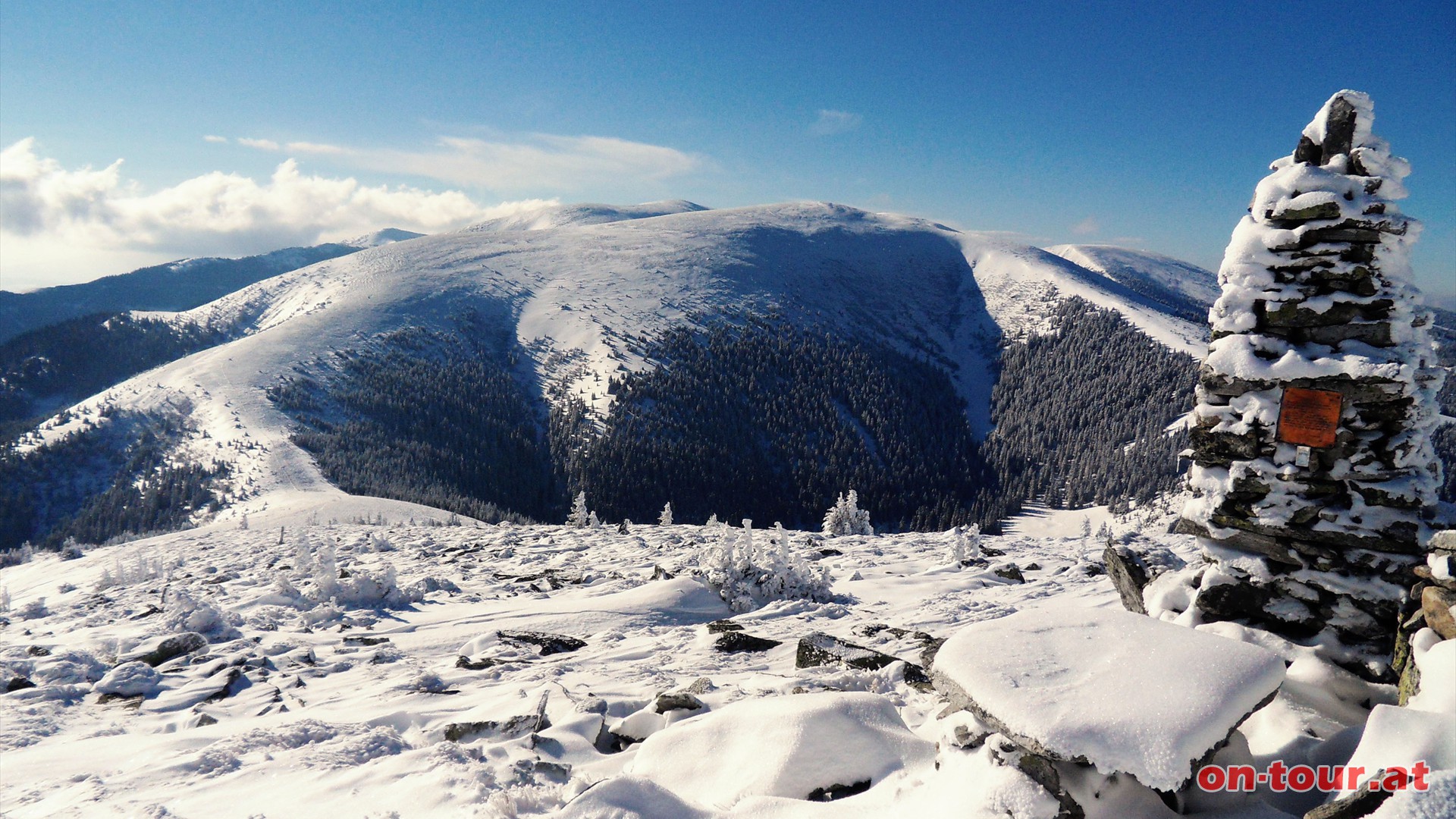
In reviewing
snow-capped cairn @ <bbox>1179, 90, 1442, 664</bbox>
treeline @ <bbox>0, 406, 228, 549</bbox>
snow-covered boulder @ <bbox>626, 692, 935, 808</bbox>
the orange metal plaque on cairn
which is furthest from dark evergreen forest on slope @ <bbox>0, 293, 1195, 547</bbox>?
the orange metal plaque on cairn

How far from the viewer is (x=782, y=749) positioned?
6.20 m

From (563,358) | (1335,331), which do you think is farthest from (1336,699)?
(563,358)

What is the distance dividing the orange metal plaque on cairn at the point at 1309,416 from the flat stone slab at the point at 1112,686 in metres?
3.46

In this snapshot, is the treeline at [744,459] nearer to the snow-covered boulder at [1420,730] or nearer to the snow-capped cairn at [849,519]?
the snow-capped cairn at [849,519]

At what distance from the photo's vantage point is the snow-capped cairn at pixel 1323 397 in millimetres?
7285

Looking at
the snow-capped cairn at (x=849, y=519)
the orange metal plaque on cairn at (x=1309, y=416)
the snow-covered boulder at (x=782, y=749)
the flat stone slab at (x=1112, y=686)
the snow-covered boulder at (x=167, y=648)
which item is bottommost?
the snow-capped cairn at (x=849, y=519)

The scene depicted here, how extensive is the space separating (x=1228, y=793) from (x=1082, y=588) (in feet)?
33.8

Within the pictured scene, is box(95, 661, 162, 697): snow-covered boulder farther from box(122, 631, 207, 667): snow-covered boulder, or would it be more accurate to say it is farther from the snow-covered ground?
box(122, 631, 207, 667): snow-covered boulder

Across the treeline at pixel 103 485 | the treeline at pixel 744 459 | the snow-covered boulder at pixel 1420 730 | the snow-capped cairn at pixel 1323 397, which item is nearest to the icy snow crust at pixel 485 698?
the snow-covered boulder at pixel 1420 730

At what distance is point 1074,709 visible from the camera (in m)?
4.97

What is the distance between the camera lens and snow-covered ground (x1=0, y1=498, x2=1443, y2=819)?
5812 millimetres

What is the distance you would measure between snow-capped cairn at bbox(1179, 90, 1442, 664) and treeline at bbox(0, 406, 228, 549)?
113 metres

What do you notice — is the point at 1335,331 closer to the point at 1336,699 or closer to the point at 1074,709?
the point at 1336,699

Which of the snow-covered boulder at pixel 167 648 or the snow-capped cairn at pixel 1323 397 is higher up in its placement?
the snow-capped cairn at pixel 1323 397
